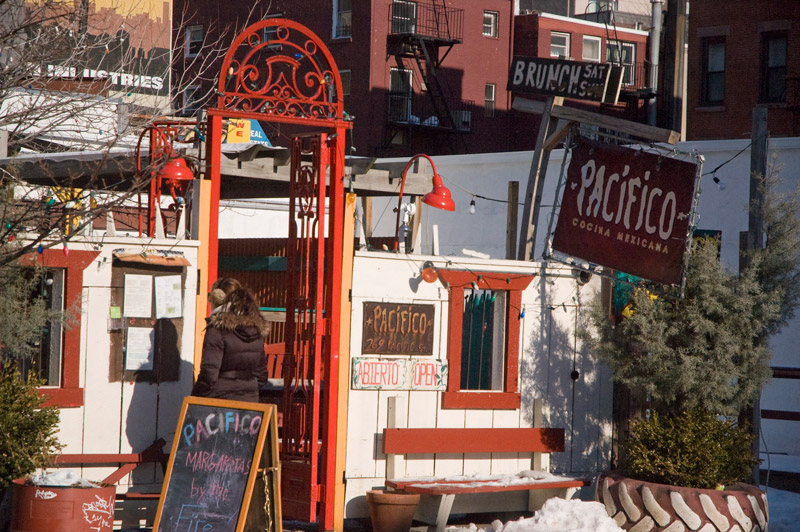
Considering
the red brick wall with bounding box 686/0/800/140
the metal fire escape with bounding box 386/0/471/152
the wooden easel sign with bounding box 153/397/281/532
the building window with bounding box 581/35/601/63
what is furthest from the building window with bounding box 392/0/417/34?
the wooden easel sign with bounding box 153/397/281/532

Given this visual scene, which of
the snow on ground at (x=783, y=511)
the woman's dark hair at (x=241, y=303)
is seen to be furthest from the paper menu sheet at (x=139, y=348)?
the snow on ground at (x=783, y=511)

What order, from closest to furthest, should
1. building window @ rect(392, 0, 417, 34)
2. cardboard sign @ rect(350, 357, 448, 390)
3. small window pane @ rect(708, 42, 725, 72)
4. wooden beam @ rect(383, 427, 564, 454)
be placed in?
1. cardboard sign @ rect(350, 357, 448, 390)
2. wooden beam @ rect(383, 427, 564, 454)
3. small window pane @ rect(708, 42, 725, 72)
4. building window @ rect(392, 0, 417, 34)

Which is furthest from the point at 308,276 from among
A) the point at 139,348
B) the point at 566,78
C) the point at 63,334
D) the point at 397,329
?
the point at 566,78

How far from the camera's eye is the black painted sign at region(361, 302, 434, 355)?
346 inches

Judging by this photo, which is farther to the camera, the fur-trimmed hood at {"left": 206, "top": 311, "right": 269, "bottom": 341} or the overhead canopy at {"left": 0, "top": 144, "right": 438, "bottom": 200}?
the overhead canopy at {"left": 0, "top": 144, "right": 438, "bottom": 200}

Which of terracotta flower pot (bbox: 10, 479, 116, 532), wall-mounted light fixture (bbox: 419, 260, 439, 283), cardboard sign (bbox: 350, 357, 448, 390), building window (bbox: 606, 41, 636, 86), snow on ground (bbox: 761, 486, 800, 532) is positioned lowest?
snow on ground (bbox: 761, 486, 800, 532)

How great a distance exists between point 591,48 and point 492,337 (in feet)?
110

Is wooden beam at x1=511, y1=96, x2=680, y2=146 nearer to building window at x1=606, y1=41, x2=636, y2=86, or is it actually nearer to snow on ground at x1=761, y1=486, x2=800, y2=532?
snow on ground at x1=761, y1=486, x2=800, y2=532

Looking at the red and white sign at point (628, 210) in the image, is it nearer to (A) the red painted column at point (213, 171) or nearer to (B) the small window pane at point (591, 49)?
(A) the red painted column at point (213, 171)

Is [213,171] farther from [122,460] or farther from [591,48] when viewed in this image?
[591,48]

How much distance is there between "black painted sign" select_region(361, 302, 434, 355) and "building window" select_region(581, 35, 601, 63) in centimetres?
3349

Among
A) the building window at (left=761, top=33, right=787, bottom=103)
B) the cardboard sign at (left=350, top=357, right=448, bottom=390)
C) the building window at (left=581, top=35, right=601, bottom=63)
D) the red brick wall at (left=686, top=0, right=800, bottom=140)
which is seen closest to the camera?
the cardboard sign at (left=350, top=357, right=448, bottom=390)

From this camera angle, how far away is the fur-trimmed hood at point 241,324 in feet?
25.5

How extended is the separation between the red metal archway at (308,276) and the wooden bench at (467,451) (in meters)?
0.66
